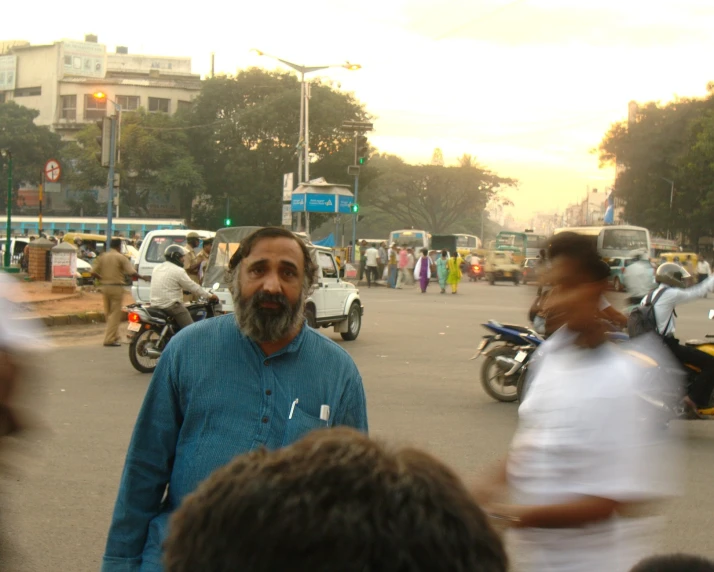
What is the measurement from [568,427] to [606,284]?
566 millimetres

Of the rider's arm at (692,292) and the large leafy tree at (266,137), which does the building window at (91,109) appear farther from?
the rider's arm at (692,292)

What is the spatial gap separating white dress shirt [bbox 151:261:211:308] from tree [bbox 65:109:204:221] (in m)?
47.4

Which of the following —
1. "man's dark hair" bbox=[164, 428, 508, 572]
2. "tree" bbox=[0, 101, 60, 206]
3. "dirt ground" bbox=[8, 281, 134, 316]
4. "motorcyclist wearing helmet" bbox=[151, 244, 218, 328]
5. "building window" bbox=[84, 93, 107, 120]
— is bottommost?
"dirt ground" bbox=[8, 281, 134, 316]

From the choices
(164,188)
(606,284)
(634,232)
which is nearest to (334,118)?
(164,188)

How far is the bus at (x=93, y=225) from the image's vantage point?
52325 millimetres

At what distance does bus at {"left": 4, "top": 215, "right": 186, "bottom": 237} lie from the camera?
52.3 metres

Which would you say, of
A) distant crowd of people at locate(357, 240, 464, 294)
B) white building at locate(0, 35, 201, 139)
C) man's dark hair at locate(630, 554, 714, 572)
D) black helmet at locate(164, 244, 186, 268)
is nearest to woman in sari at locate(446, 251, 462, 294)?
distant crowd of people at locate(357, 240, 464, 294)

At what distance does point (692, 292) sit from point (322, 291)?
7.44 m

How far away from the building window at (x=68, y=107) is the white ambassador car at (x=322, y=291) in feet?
213

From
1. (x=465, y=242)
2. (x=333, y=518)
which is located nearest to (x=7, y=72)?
(x=465, y=242)

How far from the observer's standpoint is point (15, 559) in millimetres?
2943

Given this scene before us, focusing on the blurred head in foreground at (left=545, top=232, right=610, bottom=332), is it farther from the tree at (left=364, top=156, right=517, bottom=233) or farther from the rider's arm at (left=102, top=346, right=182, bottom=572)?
the tree at (left=364, top=156, right=517, bottom=233)

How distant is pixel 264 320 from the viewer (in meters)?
2.71

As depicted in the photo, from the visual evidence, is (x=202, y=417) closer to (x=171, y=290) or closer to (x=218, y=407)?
(x=218, y=407)
